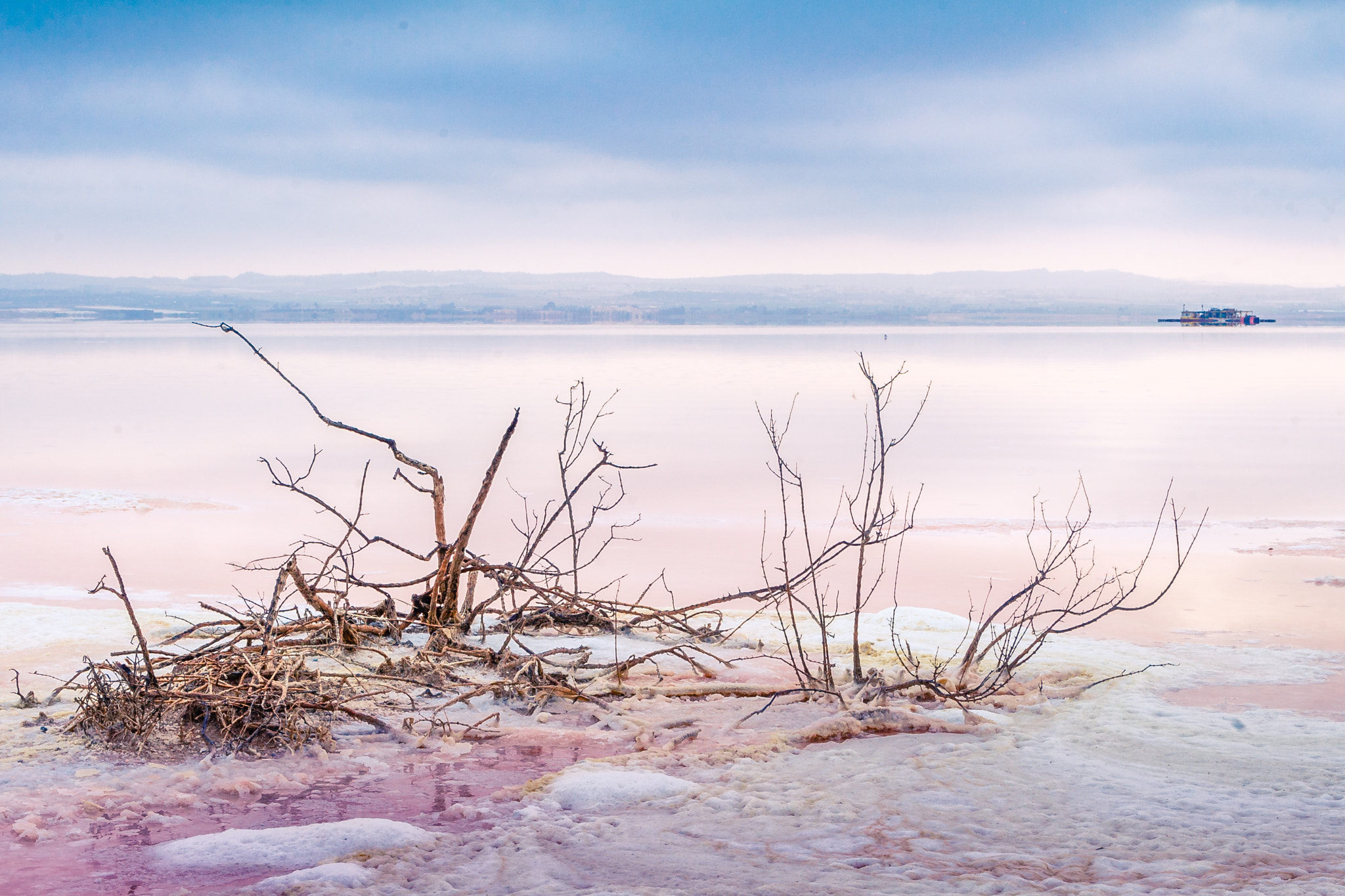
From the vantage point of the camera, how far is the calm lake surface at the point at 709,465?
31.3 feet

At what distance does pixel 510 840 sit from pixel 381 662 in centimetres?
267

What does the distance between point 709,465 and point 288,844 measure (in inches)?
465

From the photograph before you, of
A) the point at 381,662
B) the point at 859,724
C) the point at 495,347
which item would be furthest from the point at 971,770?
the point at 495,347

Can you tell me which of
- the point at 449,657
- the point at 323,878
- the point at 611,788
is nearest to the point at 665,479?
the point at 449,657

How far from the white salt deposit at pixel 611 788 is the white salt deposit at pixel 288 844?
1.99ft

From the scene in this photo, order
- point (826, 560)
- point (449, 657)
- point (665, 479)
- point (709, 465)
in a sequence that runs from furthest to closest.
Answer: point (709, 465), point (665, 479), point (826, 560), point (449, 657)

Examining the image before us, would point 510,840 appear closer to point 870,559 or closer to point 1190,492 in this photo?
point 870,559

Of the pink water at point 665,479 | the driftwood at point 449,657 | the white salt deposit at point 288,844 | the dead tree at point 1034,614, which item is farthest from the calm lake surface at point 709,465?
the white salt deposit at point 288,844

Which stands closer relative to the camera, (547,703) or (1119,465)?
(547,703)

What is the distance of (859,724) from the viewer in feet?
18.6

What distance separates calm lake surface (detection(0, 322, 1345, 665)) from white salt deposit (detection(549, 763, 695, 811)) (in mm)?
3380

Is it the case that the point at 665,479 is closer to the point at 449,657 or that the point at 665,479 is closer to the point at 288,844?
the point at 449,657

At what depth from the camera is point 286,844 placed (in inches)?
166

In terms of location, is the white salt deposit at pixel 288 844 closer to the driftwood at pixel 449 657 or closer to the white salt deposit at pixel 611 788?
the white salt deposit at pixel 611 788
